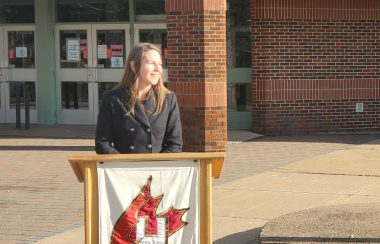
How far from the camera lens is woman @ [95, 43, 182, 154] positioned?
5234 mm

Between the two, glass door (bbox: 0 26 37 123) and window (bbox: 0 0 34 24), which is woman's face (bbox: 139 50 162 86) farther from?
window (bbox: 0 0 34 24)

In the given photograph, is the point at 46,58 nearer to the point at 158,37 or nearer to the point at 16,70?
the point at 16,70

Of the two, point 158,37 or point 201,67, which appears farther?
point 158,37

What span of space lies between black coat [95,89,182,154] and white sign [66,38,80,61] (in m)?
12.0

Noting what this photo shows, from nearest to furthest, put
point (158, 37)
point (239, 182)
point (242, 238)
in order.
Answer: point (242, 238)
point (239, 182)
point (158, 37)

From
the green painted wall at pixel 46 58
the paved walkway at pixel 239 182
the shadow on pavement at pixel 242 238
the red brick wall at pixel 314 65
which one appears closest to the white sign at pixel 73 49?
the green painted wall at pixel 46 58

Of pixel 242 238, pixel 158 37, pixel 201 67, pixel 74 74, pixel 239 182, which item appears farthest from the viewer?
pixel 74 74

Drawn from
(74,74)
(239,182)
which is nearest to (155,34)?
(74,74)

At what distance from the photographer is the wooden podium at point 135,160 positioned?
4.99 metres

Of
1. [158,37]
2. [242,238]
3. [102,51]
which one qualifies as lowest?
[242,238]

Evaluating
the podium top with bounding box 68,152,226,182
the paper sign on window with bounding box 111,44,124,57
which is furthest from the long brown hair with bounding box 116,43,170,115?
the paper sign on window with bounding box 111,44,124,57

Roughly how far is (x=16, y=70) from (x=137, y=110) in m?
13.0

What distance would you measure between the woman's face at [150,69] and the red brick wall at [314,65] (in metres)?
10.2

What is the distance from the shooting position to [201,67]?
12.6 metres
